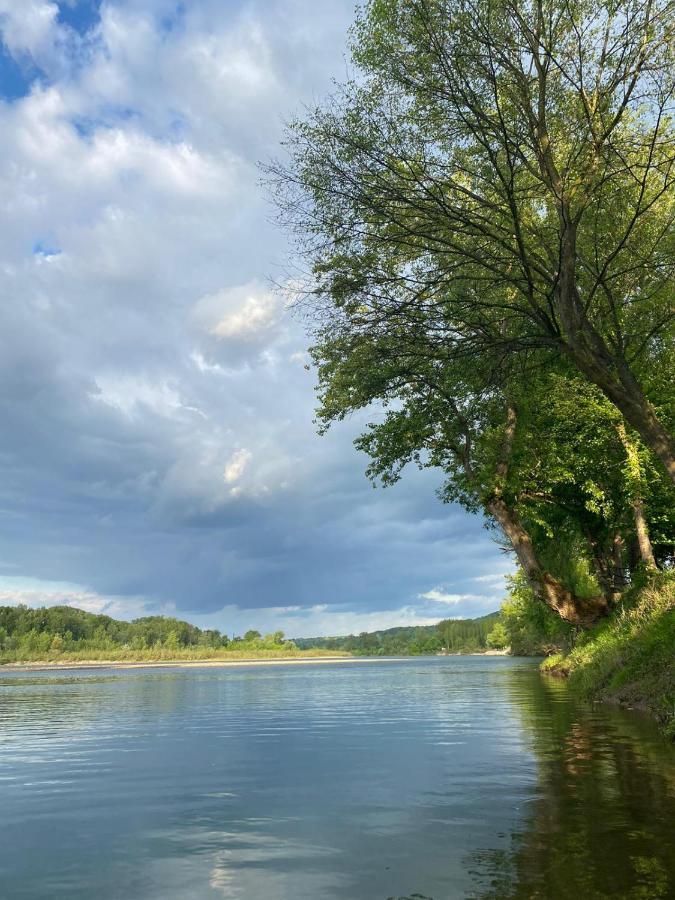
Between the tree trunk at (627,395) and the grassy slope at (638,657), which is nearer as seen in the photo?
the tree trunk at (627,395)

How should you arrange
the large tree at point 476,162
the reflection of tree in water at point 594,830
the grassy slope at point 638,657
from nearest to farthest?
the reflection of tree in water at point 594,830 < the large tree at point 476,162 < the grassy slope at point 638,657

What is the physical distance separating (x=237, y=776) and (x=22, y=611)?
211376mm

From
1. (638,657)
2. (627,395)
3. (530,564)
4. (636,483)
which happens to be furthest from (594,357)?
(530,564)

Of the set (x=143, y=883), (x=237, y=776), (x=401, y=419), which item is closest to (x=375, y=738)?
(x=237, y=776)

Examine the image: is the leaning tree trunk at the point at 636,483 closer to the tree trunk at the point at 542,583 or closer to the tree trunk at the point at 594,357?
the tree trunk at the point at 542,583

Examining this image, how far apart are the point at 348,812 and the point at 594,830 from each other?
334cm

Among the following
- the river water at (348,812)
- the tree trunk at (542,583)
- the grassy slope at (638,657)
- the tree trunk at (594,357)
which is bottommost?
the river water at (348,812)

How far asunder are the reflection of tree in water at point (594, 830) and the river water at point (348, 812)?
0.09ft

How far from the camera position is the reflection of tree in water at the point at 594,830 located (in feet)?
19.4

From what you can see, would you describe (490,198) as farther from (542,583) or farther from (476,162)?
(542,583)

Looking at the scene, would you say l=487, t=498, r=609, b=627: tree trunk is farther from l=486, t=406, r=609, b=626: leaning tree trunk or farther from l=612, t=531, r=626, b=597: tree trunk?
l=612, t=531, r=626, b=597: tree trunk

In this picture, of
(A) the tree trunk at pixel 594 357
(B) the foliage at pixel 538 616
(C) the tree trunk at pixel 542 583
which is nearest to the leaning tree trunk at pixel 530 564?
(C) the tree trunk at pixel 542 583

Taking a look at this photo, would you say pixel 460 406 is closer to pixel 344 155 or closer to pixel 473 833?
pixel 344 155

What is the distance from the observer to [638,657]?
21.0 meters
